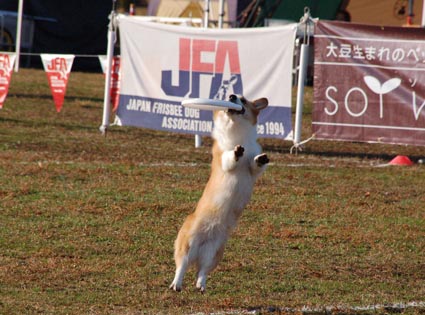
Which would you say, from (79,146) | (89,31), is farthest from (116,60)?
(89,31)


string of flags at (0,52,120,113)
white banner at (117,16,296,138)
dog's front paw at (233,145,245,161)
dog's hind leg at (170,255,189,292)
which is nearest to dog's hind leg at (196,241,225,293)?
dog's hind leg at (170,255,189,292)

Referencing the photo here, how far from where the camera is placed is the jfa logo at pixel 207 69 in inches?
504

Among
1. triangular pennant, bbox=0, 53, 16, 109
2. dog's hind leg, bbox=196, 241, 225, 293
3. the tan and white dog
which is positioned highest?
triangular pennant, bbox=0, 53, 16, 109

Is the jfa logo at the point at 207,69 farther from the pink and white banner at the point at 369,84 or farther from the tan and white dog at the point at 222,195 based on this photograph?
the tan and white dog at the point at 222,195

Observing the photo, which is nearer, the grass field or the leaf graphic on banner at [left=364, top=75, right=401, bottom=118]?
the grass field

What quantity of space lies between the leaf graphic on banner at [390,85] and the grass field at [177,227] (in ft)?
3.60

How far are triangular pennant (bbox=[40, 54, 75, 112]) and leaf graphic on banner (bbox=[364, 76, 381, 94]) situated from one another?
4635 mm

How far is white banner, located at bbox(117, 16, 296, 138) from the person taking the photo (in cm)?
1269

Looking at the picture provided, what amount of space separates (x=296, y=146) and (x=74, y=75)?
46.7 ft

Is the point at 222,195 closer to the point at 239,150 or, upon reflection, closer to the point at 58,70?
the point at 239,150

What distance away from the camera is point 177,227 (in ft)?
26.8

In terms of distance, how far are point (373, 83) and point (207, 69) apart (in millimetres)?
2399

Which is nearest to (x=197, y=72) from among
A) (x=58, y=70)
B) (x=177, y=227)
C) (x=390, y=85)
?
(x=58, y=70)

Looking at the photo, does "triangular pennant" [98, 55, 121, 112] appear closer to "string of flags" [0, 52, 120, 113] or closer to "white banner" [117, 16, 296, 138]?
"string of flags" [0, 52, 120, 113]
